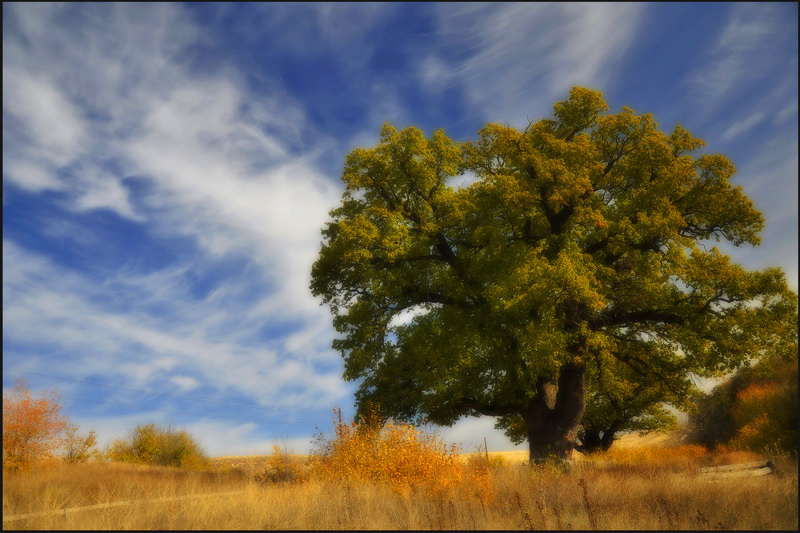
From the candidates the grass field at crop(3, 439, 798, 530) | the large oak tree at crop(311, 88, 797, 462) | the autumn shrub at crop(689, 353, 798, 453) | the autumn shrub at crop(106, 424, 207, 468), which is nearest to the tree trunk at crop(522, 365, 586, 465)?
the large oak tree at crop(311, 88, 797, 462)

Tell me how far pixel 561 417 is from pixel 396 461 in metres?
8.17

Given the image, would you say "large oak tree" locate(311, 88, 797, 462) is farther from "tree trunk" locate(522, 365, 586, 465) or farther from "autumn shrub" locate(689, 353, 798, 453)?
"autumn shrub" locate(689, 353, 798, 453)

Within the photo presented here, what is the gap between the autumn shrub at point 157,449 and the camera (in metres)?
30.6

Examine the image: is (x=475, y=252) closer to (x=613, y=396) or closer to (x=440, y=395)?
(x=440, y=395)

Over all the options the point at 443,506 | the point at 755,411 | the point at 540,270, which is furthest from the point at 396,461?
the point at 755,411

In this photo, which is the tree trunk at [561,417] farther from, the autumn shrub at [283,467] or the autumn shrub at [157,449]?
the autumn shrub at [157,449]

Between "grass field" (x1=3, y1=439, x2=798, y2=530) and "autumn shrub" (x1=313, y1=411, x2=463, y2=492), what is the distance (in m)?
0.52

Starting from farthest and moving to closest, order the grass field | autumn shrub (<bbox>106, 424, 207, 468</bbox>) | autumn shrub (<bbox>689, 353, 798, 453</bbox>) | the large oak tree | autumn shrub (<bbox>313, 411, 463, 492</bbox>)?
autumn shrub (<bbox>106, 424, 207, 468</bbox>) → autumn shrub (<bbox>689, 353, 798, 453</bbox>) → the large oak tree → autumn shrub (<bbox>313, 411, 463, 492</bbox>) → the grass field

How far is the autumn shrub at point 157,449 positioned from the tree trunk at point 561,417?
19946mm

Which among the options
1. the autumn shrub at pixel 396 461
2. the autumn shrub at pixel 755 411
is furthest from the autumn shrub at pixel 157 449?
the autumn shrub at pixel 755 411

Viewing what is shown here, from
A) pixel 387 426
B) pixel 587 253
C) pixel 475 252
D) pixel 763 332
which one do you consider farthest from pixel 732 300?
pixel 387 426

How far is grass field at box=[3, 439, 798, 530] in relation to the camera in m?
9.11

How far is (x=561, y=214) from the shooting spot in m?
19.2

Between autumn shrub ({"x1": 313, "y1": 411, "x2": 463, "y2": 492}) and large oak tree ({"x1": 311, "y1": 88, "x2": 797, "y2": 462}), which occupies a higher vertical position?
large oak tree ({"x1": 311, "y1": 88, "x2": 797, "y2": 462})
